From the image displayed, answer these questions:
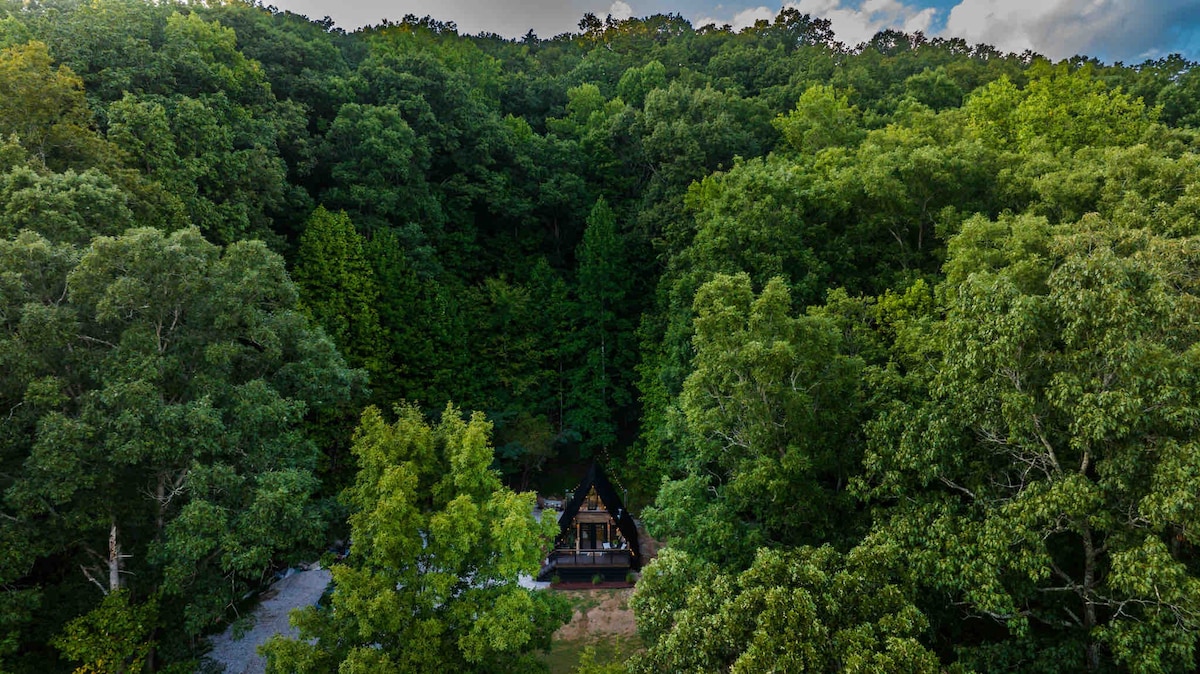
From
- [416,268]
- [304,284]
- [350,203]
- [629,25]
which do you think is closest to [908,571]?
[304,284]

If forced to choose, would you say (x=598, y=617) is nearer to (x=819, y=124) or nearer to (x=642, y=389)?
(x=642, y=389)

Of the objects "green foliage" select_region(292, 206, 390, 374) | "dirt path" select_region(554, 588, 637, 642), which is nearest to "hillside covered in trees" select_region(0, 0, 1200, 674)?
"green foliage" select_region(292, 206, 390, 374)

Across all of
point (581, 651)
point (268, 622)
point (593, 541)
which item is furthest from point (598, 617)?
point (268, 622)

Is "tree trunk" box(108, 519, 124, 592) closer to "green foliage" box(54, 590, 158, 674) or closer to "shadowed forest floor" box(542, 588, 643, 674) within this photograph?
"green foliage" box(54, 590, 158, 674)

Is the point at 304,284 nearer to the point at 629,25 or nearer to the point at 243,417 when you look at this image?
the point at 243,417

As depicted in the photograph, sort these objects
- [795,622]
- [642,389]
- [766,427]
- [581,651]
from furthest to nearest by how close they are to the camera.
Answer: [642,389] < [581,651] < [766,427] < [795,622]
